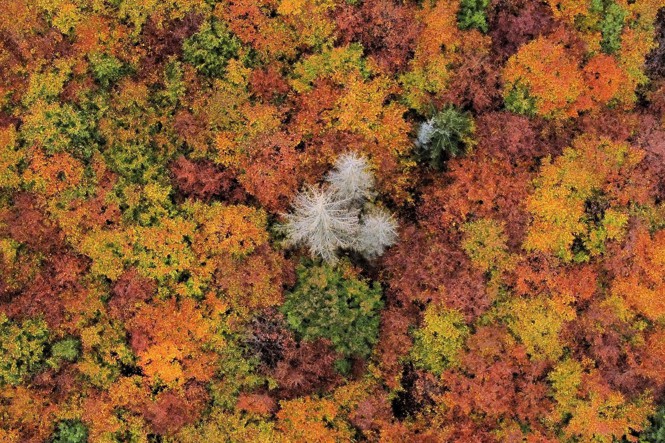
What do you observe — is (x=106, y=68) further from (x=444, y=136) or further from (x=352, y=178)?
(x=444, y=136)

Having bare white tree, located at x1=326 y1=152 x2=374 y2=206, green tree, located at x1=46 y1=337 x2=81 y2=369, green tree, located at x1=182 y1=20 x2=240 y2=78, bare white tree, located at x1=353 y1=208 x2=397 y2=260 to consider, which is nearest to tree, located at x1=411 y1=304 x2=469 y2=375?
bare white tree, located at x1=353 y1=208 x2=397 y2=260

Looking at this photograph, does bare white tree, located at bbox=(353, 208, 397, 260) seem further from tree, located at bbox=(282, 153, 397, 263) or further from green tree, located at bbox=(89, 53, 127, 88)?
green tree, located at bbox=(89, 53, 127, 88)

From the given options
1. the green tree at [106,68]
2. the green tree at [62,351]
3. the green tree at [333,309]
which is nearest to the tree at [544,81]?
the green tree at [333,309]

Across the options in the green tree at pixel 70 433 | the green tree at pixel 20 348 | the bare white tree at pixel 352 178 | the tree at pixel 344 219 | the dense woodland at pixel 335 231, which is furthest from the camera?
the green tree at pixel 70 433

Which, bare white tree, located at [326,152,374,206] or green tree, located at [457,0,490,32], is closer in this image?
bare white tree, located at [326,152,374,206]

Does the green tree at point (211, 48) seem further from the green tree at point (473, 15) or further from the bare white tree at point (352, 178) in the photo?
the green tree at point (473, 15)
